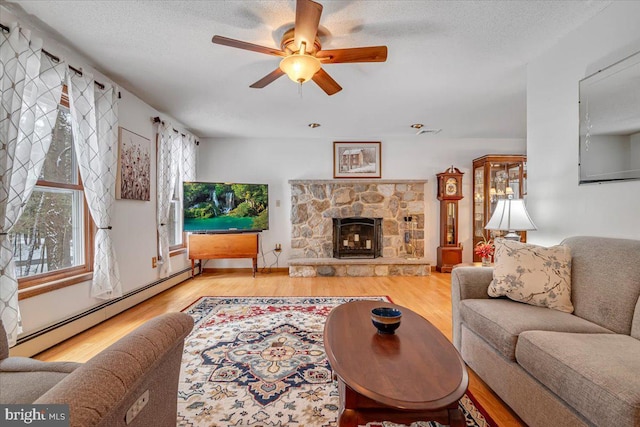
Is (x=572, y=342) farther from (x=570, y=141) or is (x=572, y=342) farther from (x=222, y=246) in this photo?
(x=222, y=246)

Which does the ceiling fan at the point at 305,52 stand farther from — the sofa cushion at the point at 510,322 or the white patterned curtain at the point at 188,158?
the white patterned curtain at the point at 188,158

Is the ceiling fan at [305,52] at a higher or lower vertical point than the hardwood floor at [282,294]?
higher

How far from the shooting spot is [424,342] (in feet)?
4.41

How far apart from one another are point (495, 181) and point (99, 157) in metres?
5.61

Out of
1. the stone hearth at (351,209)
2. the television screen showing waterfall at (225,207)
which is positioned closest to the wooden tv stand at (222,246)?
the television screen showing waterfall at (225,207)

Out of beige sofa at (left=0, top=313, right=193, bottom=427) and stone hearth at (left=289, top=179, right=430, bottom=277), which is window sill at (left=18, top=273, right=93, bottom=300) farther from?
stone hearth at (left=289, top=179, right=430, bottom=277)

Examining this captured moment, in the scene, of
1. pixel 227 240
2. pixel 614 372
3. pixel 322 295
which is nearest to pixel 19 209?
pixel 227 240

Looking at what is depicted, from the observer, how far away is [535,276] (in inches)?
70.6

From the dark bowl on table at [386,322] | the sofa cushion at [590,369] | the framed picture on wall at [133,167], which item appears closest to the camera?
the sofa cushion at [590,369]

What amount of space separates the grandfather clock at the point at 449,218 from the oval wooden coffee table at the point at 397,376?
3898 mm

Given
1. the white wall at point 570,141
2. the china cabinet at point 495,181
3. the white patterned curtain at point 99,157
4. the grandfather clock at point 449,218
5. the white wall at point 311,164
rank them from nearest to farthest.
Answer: the white wall at point 570,141 < the white patterned curtain at point 99,157 < the china cabinet at point 495,181 < the grandfather clock at point 449,218 < the white wall at point 311,164

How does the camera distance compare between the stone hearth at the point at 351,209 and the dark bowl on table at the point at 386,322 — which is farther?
the stone hearth at the point at 351,209

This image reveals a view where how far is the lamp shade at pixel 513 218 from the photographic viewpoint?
2.23 metres

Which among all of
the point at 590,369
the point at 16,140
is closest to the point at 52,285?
the point at 16,140
